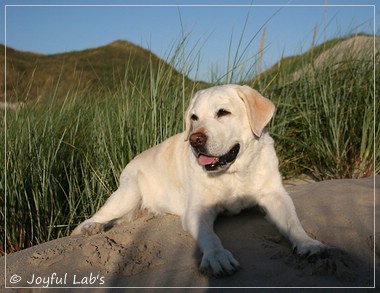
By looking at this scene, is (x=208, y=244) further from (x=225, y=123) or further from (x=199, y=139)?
(x=225, y=123)

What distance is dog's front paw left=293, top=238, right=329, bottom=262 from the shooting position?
2.90 metres

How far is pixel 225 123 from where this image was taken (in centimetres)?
370

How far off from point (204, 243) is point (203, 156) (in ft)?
2.46

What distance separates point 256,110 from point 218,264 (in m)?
1.37

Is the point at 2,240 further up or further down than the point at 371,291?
further down

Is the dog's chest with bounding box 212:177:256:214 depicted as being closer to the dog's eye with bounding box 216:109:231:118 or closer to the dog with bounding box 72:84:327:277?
the dog with bounding box 72:84:327:277

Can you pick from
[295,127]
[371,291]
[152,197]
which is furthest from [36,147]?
[371,291]

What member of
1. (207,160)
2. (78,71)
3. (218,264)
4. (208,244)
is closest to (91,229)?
(207,160)

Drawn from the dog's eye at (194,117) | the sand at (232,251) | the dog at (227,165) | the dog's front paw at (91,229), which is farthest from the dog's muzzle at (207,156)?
the dog's front paw at (91,229)

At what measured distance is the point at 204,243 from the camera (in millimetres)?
3113

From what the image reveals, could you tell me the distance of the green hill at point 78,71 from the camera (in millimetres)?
5664

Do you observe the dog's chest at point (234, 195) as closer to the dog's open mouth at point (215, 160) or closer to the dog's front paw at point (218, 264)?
the dog's open mouth at point (215, 160)

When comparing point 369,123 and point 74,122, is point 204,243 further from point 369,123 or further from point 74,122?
point 369,123

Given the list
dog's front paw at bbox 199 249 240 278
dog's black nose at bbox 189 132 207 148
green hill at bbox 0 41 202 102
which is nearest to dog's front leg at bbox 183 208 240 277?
dog's front paw at bbox 199 249 240 278
